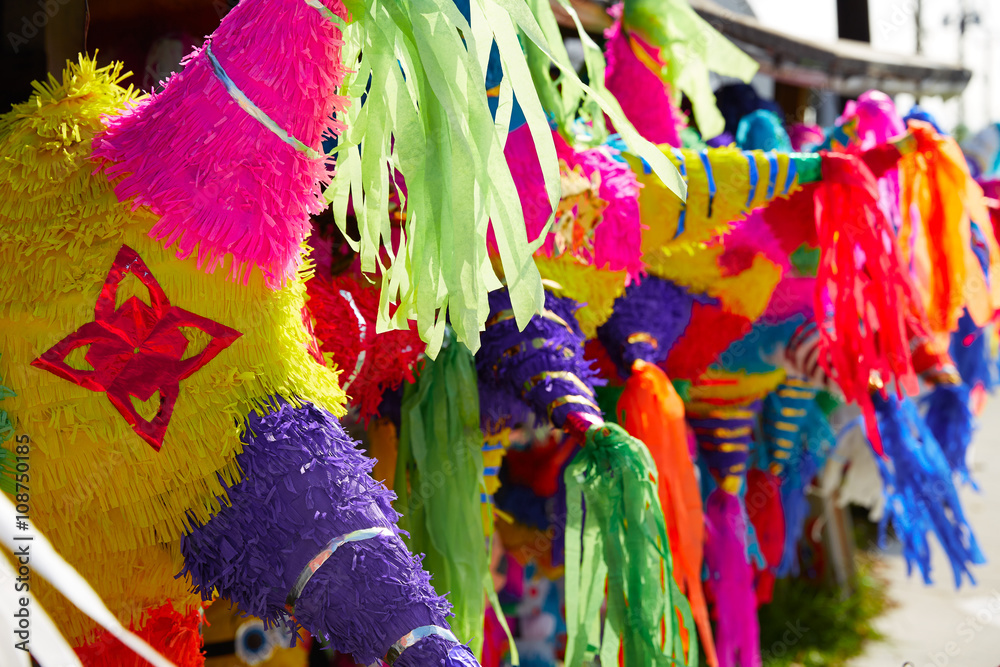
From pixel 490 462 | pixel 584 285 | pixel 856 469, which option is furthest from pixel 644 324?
pixel 856 469

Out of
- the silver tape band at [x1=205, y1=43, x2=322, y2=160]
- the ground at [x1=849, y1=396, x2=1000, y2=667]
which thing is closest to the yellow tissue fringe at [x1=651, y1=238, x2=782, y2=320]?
the silver tape band at [x1=205, y1=43, x2=322, y2=160]

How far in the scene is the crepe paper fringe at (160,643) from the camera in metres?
0.73

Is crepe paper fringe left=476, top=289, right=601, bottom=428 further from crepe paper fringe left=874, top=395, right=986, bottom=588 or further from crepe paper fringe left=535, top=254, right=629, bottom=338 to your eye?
crepe paper fringe left=874, top=395, right=986, bottom=588

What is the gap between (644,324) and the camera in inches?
54.1

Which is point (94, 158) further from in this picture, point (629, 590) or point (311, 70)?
point (629, 590)

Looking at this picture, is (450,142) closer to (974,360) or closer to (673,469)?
(673,469)

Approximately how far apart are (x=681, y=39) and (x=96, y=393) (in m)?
1.15

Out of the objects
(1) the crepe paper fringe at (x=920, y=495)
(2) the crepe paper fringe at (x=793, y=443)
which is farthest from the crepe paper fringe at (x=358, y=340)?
(2) the crepe paper fringe at (x=793, y=443)

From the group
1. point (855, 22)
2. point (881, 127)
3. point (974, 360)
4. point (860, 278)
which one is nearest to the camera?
→ point (860, 278)

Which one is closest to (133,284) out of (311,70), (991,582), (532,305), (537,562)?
(311,70)

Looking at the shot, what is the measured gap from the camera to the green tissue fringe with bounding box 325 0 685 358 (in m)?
0.64

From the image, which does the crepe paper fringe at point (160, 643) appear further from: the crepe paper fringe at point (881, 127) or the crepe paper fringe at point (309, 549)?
the crepe paper fringe at point (881, 127)

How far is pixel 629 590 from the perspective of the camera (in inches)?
35.3

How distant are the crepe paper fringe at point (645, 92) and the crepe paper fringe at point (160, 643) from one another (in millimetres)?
1060
